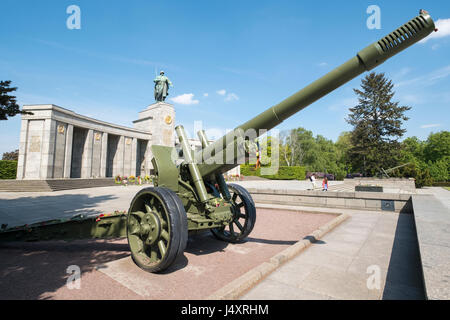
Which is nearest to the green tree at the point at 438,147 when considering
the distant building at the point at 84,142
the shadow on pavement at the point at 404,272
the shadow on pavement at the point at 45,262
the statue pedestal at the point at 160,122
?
the statue pedestal at the point at 160,122

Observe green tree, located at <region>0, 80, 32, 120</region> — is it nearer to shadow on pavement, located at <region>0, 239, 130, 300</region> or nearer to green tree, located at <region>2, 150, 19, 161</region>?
shadow on pavement, located at <region>0, 239, 130, 300</region>

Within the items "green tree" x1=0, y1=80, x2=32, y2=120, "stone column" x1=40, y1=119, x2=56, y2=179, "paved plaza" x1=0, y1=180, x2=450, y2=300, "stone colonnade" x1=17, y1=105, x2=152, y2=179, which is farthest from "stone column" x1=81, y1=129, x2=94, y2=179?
"paved plaza" x1=0, y1=180, x2=450, y2=300

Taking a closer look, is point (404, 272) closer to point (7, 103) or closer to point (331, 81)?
point (331, 81)

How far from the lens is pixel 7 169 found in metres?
25.2

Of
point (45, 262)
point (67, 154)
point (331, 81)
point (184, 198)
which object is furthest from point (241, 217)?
point (67, 154)

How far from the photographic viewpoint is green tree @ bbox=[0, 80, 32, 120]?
5744 millimetres

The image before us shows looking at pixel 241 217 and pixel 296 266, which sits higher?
pixel 241 217

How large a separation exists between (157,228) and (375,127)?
38.1 metres

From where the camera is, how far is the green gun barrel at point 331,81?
7.78 ft

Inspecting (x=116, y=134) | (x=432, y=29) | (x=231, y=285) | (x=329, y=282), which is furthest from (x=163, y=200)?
(x=116, y=134)

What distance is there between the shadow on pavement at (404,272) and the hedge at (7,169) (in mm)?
33871

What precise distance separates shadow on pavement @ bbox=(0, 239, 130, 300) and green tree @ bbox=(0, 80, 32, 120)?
11.1 ft
